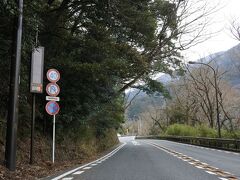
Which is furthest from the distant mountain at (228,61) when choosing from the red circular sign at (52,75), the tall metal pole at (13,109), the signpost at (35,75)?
the tall metal pole at (13,109)

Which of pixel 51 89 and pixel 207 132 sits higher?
pixel 51 89

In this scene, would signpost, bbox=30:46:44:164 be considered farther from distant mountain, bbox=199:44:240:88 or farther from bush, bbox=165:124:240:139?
distant mountain, bbox=199:44:240:88

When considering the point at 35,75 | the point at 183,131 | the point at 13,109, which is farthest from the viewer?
the point at 183,131

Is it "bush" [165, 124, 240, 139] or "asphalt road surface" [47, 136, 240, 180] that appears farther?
"bush" [165, 124, 240, 139]

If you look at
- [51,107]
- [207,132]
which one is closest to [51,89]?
[51,107]

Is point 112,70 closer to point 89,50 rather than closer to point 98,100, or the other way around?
point 89,50

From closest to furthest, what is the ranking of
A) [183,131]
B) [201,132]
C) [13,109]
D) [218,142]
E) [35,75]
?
[13,109] < [35,75] < [218,142] < [201,132] < [183,131]

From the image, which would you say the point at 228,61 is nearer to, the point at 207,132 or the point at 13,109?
the point at 207,132

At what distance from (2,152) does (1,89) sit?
8.06 ft

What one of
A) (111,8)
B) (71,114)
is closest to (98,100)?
(71,114)

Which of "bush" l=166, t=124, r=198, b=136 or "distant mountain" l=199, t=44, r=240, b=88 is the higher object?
"distant mountain" l=199, t=44, r=240, b=88

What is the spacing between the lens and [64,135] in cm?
1917

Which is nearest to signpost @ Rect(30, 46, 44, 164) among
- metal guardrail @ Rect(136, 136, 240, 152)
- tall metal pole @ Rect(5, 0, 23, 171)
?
tall metal pole @ Rect(5, 0, 23, 171)

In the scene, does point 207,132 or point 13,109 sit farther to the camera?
point 207,132
